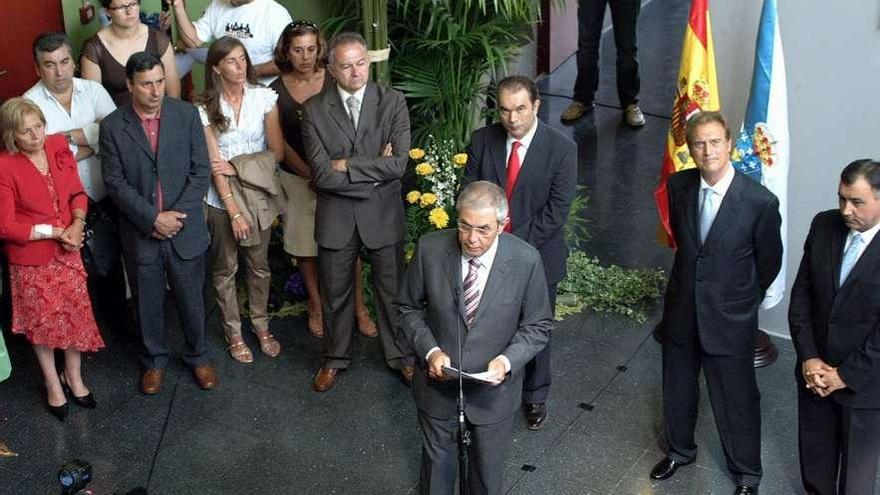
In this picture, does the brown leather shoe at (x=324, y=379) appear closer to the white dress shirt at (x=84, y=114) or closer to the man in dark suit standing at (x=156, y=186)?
the man in dark suit standing at (x=156, y=186)

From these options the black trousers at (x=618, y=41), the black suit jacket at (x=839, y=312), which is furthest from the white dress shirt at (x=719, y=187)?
the black trousers at (x=618, y=41)

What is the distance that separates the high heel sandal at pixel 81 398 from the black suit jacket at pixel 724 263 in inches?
113

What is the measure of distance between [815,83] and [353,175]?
2263 mm

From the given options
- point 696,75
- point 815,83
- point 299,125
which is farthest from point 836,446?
point 299,125

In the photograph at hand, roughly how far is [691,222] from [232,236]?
8.05 ft

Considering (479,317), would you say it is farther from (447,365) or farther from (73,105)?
(73,105)

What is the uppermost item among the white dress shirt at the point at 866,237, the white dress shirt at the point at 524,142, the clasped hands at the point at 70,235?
the white dress shirt at the point at 524,142

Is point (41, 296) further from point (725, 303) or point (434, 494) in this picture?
point (725, 303)

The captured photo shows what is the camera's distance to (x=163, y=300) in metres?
6.31

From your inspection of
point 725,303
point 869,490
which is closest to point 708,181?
point 725,303

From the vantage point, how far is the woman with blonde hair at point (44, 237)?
18.7ft

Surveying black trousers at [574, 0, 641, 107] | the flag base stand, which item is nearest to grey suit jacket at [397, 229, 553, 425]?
the flag base stand

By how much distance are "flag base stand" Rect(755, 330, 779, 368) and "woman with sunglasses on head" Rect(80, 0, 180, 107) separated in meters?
3.34

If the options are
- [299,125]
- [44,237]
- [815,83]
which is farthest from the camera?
[299,125]
